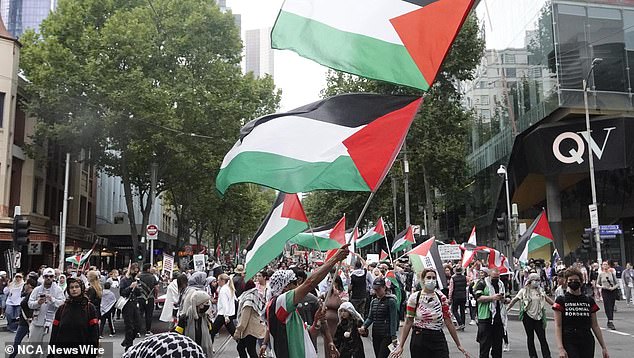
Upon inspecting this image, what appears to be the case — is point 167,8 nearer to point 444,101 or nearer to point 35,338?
point 444,101

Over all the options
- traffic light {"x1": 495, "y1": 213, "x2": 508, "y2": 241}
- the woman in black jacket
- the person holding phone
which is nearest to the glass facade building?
traffic light {"x1": 495, "y1": 213, "x2": 508, "y2": 241}

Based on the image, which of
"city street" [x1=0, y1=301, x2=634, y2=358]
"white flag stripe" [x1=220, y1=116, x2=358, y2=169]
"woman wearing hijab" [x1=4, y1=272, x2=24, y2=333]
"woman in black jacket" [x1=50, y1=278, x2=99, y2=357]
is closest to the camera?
"white flag stripe" [x1=220, y1=116, x2=358, y2=169]

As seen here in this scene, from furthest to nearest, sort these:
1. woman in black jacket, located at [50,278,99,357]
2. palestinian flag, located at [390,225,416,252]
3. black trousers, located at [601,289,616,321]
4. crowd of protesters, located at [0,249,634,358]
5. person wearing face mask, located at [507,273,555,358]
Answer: palestinian flag, located at [390,225,416,252], black trousers, located at [601,289,616,321], person wearing face mask, located at [507,273,555,358], woman in black jacket, located at [50,278,99,357], crowd of protesters, located at [0,249,634,358]

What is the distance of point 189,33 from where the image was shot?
104 ft

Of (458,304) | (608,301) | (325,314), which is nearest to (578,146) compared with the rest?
(608,301)

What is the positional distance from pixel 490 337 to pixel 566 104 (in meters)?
23.4

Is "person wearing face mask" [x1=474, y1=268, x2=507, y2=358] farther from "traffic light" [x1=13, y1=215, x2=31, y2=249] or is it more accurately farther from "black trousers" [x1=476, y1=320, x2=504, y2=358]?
"traffic light" [x1=13, y1=215, x2=31, y2=249]

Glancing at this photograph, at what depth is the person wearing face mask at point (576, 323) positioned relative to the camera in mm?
6812

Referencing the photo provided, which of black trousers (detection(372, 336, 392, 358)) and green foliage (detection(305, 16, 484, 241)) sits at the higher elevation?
green foliage (detection(305, 16, 484, 241))

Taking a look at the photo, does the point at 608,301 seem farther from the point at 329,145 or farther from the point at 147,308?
the point at 329,145

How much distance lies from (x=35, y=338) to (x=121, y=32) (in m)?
22.1

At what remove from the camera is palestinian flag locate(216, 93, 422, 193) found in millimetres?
6363

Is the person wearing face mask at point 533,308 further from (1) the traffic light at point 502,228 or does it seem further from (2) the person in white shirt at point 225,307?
(1) the traffic light at point 502,228

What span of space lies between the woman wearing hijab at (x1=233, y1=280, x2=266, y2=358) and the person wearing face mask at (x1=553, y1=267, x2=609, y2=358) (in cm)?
432
